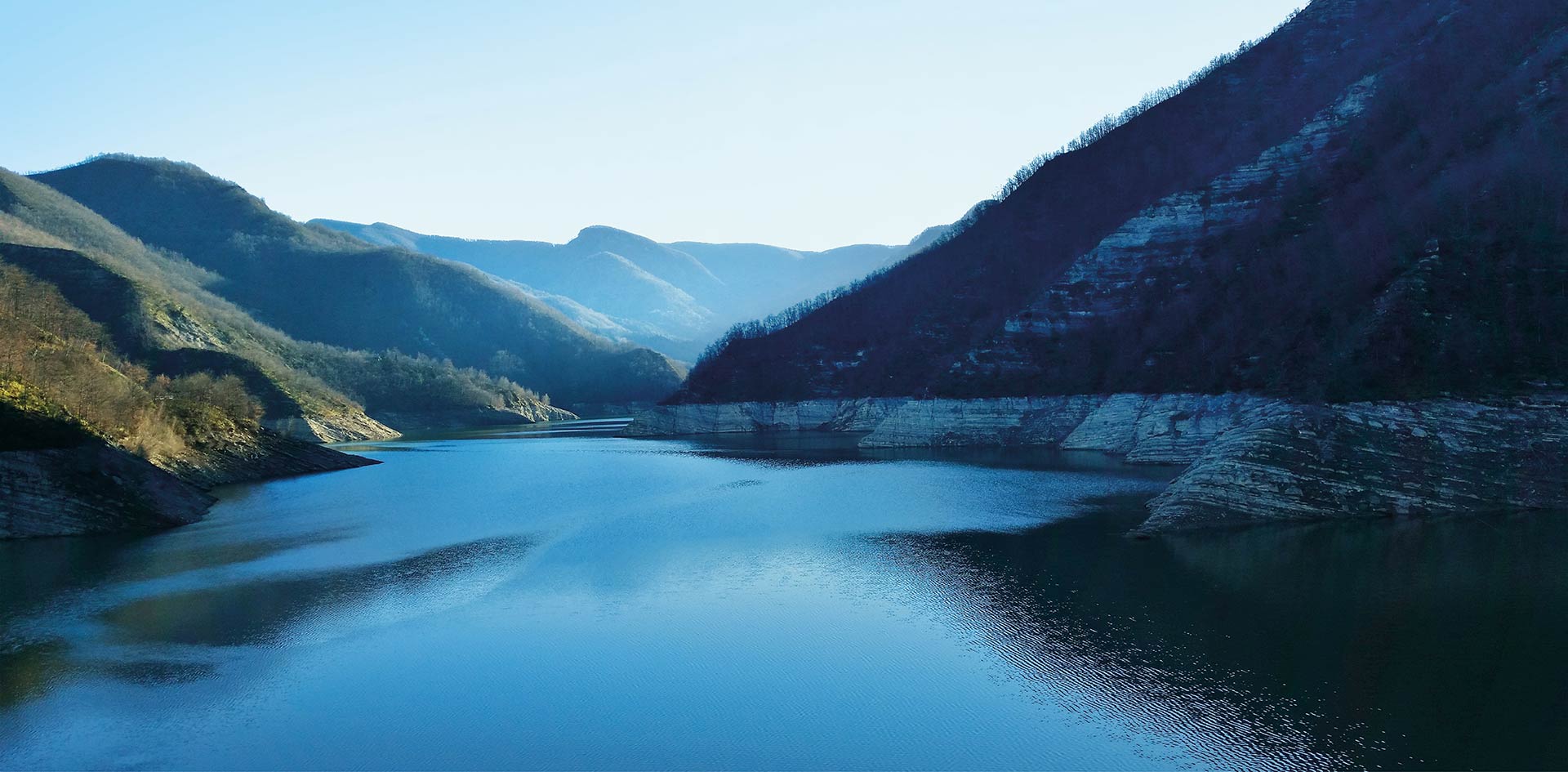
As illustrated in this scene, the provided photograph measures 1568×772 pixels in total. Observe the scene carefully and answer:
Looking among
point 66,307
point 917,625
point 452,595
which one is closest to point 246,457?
point 66,307

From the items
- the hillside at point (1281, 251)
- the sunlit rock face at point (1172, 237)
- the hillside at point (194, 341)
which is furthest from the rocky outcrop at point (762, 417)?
the hillside at point (194, 341)

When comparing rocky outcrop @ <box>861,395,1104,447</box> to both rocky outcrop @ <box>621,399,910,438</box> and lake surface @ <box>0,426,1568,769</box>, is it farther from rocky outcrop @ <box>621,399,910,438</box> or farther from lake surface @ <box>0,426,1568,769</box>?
lake surface @ <box>0,426,1568,769</box>

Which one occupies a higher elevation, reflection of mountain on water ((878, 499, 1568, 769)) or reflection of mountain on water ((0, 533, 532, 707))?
reflection of mountain on water ((878, 499, 1568, 769))

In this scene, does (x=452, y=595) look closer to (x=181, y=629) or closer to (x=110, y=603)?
(x=181, y=629)

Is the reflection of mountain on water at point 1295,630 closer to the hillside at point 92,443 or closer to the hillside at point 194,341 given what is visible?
the hillside at point 92,443

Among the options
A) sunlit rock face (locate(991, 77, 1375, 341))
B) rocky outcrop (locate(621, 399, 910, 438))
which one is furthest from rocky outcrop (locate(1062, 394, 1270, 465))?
rocky outcrop (locate(621, 399, 910, 438))

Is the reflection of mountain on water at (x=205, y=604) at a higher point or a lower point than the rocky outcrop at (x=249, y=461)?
lower
